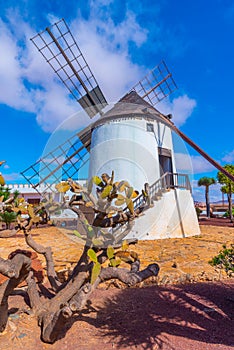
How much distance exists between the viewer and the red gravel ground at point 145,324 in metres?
2.70

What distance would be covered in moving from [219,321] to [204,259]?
3530mm

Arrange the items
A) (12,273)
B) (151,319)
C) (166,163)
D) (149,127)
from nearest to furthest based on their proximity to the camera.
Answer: (12,273)
(151,319)
(149,127)
(166,163)

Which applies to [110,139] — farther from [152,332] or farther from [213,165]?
[152,332]

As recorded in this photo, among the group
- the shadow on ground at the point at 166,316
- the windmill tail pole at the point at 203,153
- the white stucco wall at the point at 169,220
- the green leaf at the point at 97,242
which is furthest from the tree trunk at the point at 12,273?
the windmill tail pole at the point at 203,153

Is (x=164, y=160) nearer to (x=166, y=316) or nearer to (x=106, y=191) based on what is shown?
(x=166, y=316)

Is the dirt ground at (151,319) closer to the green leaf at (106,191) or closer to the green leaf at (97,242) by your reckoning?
the green leaf at (97,242)

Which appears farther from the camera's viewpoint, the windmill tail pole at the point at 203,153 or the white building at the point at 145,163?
the white building at the point at 145,163

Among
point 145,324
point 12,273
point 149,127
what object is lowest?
point 145,324

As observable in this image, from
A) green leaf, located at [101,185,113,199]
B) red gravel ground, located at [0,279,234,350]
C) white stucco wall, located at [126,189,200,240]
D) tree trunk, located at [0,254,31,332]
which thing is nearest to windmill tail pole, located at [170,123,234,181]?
white stucco wall, located at [126,189,200,240]

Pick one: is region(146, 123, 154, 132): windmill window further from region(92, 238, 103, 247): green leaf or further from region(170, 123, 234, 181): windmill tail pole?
region(92, 238, 103, 247): green leaf

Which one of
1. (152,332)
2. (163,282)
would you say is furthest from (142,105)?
(152,332)

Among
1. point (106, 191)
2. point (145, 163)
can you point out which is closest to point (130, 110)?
point (145, 163)

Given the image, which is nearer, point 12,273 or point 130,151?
point 12,273

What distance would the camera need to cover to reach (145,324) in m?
3.09
